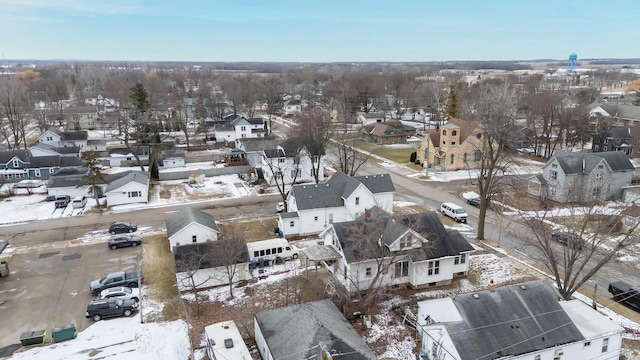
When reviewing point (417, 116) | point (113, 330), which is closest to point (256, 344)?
point (113, 330)

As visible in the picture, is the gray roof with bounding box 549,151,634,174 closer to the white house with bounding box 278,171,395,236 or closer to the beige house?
the beige house

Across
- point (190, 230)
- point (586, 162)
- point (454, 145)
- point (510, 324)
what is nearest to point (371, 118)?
point (454, 145)

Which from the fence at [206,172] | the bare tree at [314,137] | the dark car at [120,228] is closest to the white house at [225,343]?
the dark car at [120,228]

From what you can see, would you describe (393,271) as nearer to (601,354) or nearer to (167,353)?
(601,354)

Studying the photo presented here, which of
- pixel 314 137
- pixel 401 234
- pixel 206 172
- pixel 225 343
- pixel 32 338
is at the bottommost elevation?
pixel 32 338

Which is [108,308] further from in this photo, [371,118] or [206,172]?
[371,118]

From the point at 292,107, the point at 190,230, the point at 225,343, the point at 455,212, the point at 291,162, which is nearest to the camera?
the point at 225,343

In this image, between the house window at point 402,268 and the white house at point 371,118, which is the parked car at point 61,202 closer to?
the house window at point 402,268
